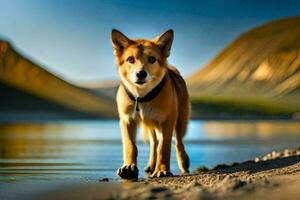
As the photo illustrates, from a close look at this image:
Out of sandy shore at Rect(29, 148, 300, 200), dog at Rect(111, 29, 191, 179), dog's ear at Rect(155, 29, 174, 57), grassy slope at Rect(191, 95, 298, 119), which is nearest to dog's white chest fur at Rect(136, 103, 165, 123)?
dog at Rect(111, 29, 191, 179)

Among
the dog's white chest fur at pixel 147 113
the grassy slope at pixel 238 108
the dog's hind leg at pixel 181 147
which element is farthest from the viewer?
the grassy slope at pixel 238 108

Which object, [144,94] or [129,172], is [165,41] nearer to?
[144,94]

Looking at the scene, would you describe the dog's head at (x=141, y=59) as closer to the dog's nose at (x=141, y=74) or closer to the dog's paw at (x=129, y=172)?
the dog's nose at (x=141, y=74)

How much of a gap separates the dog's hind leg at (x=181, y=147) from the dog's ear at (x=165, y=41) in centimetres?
185

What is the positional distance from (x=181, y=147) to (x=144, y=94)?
177 cm

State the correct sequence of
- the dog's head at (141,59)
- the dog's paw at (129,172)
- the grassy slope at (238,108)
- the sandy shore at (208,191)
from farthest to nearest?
the grassy slope at (238,108) → the dog's paw at (129,172) → the dog's head at (141,59) → the sandy shore at (208,191)

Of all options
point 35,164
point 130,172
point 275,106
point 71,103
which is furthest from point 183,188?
point 71,103

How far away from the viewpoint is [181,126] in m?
11.2

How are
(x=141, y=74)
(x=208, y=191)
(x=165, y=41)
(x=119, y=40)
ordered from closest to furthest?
(x=208, y=191)
(x=141, y=74)
(x=119, y=40)
(x=165, y=41)

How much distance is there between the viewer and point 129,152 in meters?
9.62

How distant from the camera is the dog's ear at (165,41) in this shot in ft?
31.4

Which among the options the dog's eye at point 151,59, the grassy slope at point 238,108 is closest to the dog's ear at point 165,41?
the dog's eye at point 151,59

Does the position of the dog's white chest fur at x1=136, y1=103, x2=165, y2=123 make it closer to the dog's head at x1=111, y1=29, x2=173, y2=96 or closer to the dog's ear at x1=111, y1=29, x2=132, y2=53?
the dog's head at x1=111, y1=29, x2=173, y2=96

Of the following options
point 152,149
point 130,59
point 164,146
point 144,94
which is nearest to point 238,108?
point 152,149
